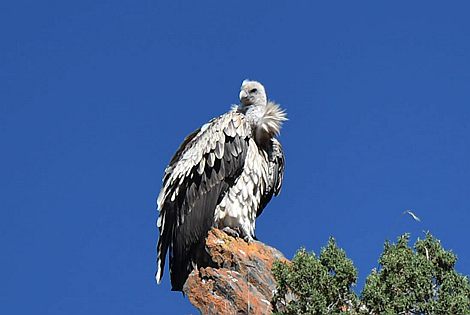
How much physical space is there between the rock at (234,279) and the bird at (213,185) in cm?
51

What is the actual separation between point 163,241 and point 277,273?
4.50 m

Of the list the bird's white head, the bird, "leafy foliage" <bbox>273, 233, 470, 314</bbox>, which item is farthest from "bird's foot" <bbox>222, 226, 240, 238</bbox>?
"leafy foliage" <bbox>273, 233, 470, 314</bbox>

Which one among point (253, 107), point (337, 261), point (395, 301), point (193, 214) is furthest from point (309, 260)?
point (253, 107)

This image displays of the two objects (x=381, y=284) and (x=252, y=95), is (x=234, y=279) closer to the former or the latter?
(x=381, y=284)

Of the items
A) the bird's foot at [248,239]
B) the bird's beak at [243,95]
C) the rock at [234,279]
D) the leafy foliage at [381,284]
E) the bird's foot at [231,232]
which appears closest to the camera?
the leafy foliage at [381,284]

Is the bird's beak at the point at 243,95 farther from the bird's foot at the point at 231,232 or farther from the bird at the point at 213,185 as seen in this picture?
the bird's foot at the point at 231,232

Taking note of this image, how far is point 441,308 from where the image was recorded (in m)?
12.5

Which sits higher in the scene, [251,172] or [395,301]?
[251,172]

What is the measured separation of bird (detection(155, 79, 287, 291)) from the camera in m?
17.6

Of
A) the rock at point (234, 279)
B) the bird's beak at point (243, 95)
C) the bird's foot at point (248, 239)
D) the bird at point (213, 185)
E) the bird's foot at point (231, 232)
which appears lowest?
the rock at point (234, 279)

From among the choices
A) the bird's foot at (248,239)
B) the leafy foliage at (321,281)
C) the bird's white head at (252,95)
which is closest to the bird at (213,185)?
the bird's foot at (248,239)

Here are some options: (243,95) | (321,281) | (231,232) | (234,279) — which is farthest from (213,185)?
(321,281)

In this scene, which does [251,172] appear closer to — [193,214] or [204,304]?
[193,214]

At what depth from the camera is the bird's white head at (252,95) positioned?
19.0m
